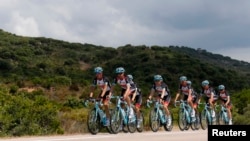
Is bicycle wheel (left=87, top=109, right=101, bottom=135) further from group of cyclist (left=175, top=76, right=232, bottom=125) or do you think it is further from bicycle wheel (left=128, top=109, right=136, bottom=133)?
group of cyclist (left=175, top=76, right=232, bottom=125)

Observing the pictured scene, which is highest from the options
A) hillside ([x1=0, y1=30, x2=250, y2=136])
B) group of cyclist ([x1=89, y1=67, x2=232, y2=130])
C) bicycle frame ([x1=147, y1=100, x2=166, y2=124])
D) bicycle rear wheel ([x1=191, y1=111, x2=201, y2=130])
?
hillside ([x1=0, y1=30, x2=250, y2=136])

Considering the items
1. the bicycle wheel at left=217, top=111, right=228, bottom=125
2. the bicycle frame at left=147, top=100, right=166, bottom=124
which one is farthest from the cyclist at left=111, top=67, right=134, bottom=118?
the bicycle wheel at left=217, top=111, right=228, bottom=125

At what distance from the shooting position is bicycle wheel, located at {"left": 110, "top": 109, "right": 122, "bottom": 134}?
50.8 feet

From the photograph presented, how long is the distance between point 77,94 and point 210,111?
1138 inches

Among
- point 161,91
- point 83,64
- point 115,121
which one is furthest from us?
point 83,64

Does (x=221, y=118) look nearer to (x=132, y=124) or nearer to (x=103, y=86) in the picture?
(x=132, y=124)

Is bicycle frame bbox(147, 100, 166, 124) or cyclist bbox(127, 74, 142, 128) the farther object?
bicycle frame bbox(147, 100, 166, 124)

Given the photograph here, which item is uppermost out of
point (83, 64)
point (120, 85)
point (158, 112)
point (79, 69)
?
point (83, 64)

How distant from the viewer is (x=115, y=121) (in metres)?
15.7

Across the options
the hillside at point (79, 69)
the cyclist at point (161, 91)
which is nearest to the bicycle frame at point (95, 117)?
the cyclist at point (161, 91)

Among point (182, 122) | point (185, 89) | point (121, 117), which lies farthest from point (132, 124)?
point (185, 89)

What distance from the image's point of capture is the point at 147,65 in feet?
225

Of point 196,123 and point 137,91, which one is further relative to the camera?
point 196,123

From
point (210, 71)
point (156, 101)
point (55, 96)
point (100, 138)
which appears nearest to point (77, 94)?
point (55, 96)
